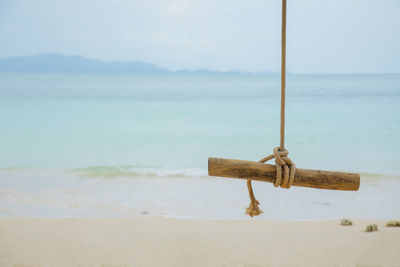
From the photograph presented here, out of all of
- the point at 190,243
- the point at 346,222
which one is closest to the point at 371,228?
the point at 346,222

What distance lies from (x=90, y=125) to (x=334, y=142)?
7119 mm

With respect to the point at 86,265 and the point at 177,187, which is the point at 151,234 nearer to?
the point at 86,265

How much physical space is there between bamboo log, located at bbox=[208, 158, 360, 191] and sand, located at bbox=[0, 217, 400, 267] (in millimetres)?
1294

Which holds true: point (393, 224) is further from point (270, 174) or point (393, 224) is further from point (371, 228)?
point (270, 174)

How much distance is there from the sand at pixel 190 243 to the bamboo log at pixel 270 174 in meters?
1.29

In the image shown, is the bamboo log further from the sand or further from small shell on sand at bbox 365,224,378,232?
small shell on sand at bbox 365,224,378,232

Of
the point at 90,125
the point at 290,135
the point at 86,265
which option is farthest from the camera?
the point at 90,125

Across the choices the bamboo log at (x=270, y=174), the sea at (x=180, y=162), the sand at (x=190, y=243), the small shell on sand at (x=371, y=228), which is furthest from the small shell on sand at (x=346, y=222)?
the bamboo log at (x=270, y=174)

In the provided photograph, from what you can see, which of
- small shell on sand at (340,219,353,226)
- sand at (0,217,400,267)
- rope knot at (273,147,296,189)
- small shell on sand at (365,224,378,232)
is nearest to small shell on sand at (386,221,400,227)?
sand at (0,217,400,267)

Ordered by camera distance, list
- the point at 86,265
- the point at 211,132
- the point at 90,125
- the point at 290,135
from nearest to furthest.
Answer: the point at 86,265, the point at 290,135, the point at 211,132, the point at 90,125

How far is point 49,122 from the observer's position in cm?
1154

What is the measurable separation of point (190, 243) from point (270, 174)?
1.68 meters

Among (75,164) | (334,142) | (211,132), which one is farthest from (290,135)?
(75,164)

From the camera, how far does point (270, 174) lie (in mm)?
1074
